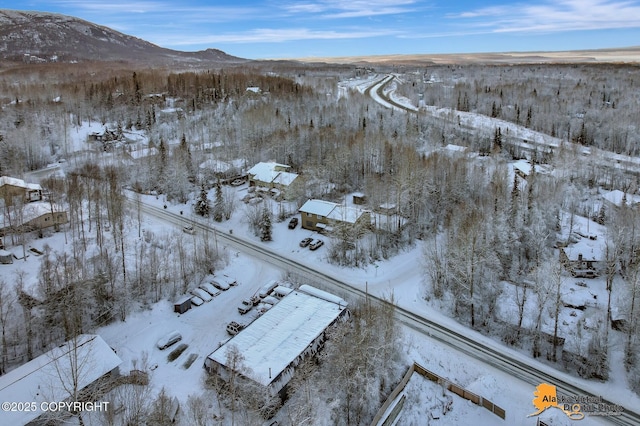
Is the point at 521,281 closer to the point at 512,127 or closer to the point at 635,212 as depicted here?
the point at 635,212

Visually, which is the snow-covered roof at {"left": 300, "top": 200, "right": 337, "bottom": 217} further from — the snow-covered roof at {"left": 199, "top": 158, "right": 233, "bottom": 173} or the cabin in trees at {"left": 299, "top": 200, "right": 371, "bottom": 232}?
the snow-covered roof at {"left": 199, "top": 158, "right": 233, "bottom": 173}

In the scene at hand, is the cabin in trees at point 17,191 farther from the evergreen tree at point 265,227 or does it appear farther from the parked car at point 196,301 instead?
the evergreen tree at point 265,227

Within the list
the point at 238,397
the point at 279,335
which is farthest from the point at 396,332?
the point at 238,397

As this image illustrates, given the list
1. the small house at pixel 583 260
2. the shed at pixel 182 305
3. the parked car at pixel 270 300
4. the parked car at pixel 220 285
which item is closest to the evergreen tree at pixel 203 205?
the parked car at pixel 220 285

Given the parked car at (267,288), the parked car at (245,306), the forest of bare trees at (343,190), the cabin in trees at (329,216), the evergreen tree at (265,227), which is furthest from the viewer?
the evergreen tree at (265,227)

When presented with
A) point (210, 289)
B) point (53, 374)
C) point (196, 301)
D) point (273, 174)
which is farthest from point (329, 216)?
point (53, 374)

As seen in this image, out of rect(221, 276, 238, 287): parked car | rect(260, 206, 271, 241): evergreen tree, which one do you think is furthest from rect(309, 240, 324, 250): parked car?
rect(221, 276, 238, 287): parked car

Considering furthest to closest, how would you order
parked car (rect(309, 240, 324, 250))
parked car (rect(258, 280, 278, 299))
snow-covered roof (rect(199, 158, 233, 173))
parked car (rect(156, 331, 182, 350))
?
snow-covered roof (rect(199, 158, 233, 173))
parked car (rect(309, 240, 324, 250))
parked car (rect(258, 280, 278, 299))
parked car (rect(156, 331, 182, 350))
